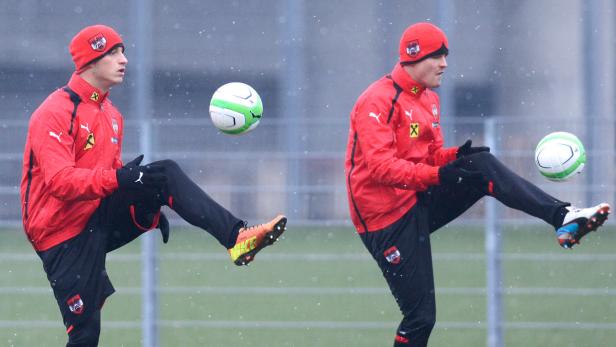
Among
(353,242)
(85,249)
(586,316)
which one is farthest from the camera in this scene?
(353,242)

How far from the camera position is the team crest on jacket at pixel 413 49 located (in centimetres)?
723

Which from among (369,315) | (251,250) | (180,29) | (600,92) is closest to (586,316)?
(369,315)

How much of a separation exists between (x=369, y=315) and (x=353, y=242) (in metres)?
4.74

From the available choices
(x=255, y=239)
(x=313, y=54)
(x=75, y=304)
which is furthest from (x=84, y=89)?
(x=313, y=54)

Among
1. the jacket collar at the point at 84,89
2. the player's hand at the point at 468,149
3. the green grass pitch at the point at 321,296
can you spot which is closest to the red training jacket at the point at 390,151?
the player's hand at the point at 468,149

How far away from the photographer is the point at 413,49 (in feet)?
23.8

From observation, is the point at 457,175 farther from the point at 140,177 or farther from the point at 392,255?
the point at 140,177

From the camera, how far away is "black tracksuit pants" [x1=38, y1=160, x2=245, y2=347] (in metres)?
6.75

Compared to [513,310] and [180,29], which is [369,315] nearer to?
[513,310]

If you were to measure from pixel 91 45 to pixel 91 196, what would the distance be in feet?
3.11

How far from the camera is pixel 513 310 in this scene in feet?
36.4

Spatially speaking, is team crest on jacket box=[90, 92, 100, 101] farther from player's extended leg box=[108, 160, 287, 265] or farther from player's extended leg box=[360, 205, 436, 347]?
player's extended leg box=[360, 205, 436, 347]

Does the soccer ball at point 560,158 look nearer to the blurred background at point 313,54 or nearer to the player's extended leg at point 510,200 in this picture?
the player's extended leg at point 510,200

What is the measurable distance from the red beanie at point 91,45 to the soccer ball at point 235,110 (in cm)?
72
